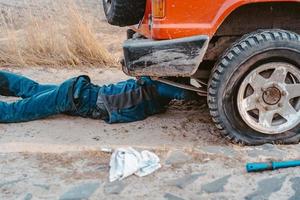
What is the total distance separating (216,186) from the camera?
162 inches

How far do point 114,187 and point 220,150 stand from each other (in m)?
1.01

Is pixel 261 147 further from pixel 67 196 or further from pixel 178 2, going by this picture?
pixel 67 196

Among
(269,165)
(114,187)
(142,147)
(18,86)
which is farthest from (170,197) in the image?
(18,86)

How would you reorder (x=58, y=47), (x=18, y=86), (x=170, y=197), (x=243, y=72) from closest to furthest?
(x=170, y=197) < (x=243, y=72) < (x=18, y=86) < (x=58, y=47)

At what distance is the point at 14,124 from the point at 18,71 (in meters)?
2.18

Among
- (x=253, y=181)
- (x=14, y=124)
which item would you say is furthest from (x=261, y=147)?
(x=14, y=124)

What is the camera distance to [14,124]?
18.0 ft

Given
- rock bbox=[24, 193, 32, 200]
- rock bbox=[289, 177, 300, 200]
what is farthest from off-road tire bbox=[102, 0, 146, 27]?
rock bbox=[289, 177, 300, 200]

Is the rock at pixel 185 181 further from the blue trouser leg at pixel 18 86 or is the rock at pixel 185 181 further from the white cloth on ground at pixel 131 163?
the blue trouser leg at pixel 18 86

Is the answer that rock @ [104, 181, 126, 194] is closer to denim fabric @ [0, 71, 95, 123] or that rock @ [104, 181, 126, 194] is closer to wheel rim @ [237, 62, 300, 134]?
wheel rim @ [237, 62, 300, 134]

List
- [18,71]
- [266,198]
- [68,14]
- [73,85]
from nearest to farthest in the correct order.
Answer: [266,198], [73,85], [18,71], [68,14]

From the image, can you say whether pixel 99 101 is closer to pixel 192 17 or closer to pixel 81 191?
pixel 192 17

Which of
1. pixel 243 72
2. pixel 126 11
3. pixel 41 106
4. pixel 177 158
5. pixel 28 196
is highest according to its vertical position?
pixel 126 11

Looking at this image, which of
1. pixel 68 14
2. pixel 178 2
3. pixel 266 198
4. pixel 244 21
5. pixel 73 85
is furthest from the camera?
pixel 68 14
